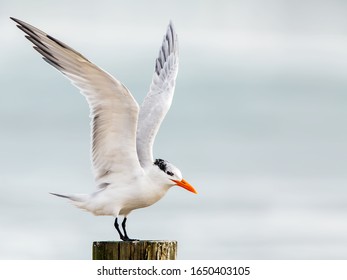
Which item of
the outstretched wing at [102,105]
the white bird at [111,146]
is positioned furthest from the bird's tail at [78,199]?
the outstretched wing at [102,105]

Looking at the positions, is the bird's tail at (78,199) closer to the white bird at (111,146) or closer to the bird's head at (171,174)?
the white bird at (111,146)

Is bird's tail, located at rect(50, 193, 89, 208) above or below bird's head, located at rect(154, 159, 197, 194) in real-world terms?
below

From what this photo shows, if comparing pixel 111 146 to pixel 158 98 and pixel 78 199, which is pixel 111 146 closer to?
pixel 78 199

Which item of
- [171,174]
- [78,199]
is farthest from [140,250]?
[78,199]

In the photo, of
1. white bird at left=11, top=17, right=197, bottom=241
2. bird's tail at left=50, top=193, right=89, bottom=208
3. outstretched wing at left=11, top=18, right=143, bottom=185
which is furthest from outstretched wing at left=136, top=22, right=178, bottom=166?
bird's tail at left=50, top=193, right=89, bottom=208

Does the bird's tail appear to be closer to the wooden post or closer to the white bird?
the white bird

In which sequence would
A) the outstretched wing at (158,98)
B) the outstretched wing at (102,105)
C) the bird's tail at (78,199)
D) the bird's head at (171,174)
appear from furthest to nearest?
1. the outstretched wing at (158,98)
2. the bird's tail at (78,199)
3. the bird's head at (171,174)
4. the outstretched wing at (102,105)

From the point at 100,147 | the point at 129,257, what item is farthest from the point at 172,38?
the point at 129,257
